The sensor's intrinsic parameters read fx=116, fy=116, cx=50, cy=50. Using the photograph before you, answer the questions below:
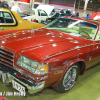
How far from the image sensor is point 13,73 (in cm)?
186

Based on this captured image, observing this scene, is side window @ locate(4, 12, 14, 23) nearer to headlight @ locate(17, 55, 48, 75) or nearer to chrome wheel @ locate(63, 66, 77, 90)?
headlight @ locate(17, 55, 48, 75)

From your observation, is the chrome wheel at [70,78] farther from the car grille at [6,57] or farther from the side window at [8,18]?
the side window at [8,18]

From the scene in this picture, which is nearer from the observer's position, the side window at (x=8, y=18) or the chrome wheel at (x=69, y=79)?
the chrome wheel at (x=69, y=79)

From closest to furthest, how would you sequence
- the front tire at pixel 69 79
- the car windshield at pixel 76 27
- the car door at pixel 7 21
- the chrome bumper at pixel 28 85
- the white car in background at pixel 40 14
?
the chrome bumper at pixel 28 85 < the front tire at pixel 69 79 < the car windshield at pixel 76 27 < the car door at pixel 7 21 < the white car in background at pixel 40 14

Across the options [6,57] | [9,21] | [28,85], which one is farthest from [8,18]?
[28,85]

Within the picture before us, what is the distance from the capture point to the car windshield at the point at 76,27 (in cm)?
297

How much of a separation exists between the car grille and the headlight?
17 centimetres

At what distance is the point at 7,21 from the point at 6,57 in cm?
253

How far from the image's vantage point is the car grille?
1.91 meters

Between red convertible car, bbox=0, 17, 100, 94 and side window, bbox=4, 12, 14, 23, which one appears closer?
red convertible car, bbox=0, 17, 100, 94

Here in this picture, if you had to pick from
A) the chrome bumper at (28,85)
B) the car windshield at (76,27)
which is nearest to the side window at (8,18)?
the car windshield at (76,27)

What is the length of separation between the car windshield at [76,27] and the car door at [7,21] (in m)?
1.50

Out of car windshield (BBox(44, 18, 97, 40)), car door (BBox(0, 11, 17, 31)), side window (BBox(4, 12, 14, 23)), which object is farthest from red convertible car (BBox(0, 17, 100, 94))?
side window (BBox(4, 12, 14, 23))

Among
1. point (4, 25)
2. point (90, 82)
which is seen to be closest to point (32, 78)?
point (90, 82)
